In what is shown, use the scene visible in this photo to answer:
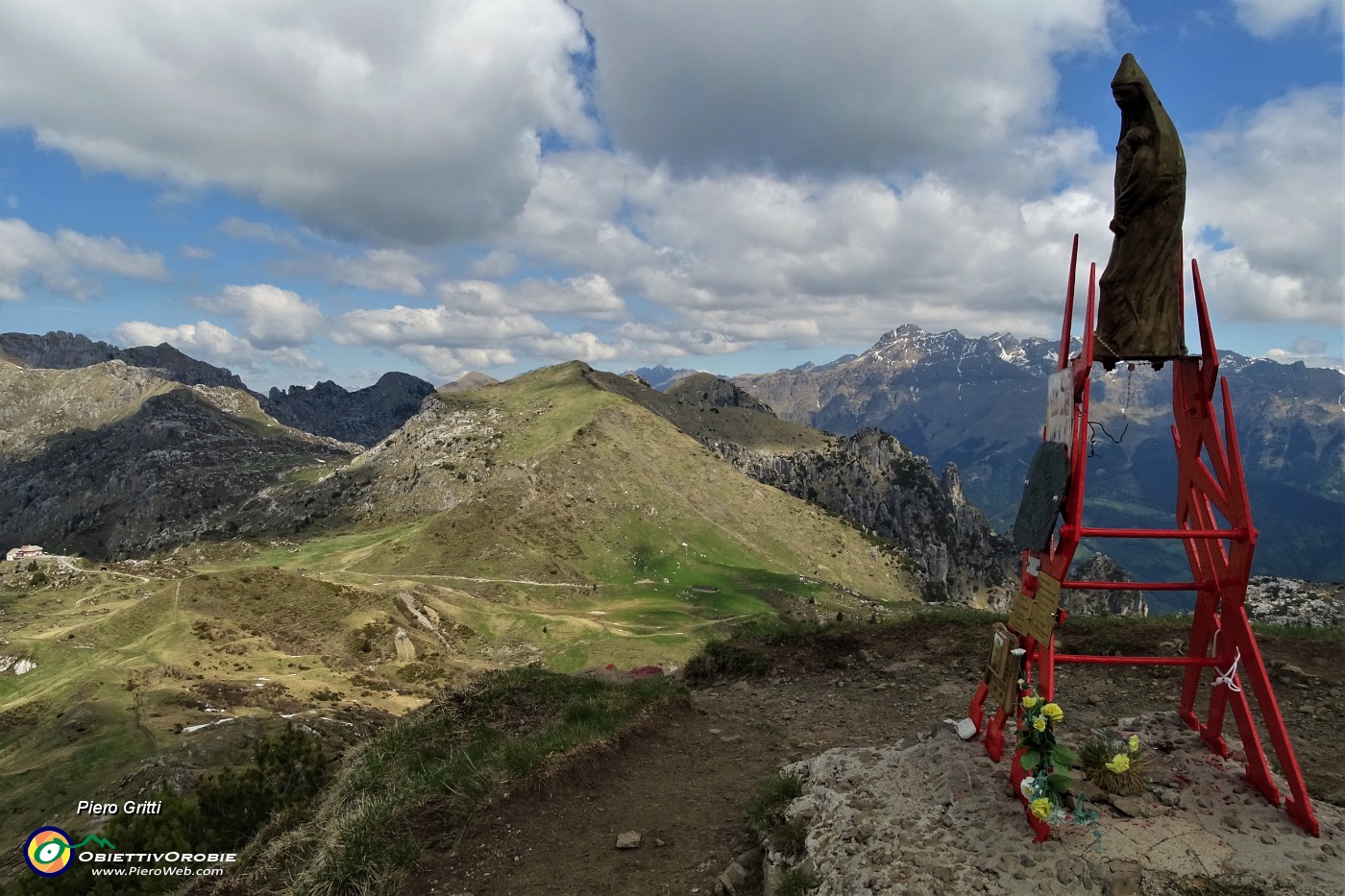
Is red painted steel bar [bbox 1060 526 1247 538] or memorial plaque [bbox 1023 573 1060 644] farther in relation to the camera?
memorial plaque [bbox 1023 573 1060 644]

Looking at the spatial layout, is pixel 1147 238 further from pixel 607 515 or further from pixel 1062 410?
pixel 607 515

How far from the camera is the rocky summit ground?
6781 mm

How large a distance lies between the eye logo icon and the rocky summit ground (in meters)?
12.0

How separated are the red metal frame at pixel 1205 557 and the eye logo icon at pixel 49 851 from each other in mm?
19470

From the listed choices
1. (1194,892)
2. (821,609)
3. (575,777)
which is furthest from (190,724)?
(821,609)

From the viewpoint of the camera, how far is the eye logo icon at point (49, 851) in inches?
585

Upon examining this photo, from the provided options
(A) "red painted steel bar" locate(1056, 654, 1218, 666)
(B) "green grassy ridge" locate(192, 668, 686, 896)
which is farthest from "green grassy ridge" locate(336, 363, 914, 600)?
(A) "red painted steel bar" locate(1056, 654, 1218, 666)

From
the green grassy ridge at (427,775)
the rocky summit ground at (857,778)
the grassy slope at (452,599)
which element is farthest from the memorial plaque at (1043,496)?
the grassy slope at (452,599)

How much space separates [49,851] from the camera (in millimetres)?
15172

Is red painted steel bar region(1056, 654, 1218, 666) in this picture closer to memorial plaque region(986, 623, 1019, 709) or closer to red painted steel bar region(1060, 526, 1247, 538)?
memorial plaque region(986, 623, 1019, 709)

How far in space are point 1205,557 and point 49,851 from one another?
2330cm

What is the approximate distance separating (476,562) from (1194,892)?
277 ft

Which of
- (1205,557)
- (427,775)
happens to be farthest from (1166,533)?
(427,775)

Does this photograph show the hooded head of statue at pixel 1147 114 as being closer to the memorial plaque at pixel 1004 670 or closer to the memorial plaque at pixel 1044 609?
the memorial plaque at pixel 1044 609
